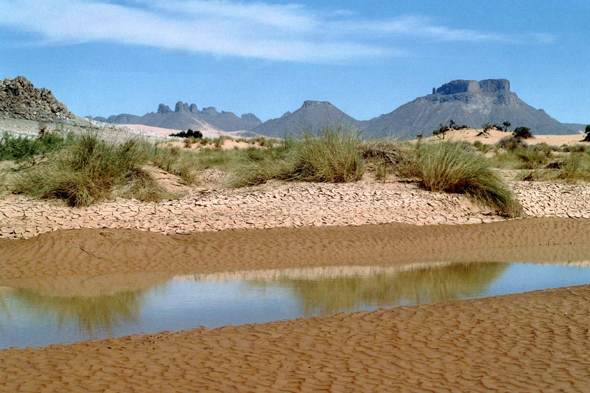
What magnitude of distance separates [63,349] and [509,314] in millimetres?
4616

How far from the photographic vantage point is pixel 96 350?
5328 mm

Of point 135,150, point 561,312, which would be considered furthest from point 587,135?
point 561,312

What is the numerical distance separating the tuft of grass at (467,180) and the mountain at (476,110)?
7604 centimetres

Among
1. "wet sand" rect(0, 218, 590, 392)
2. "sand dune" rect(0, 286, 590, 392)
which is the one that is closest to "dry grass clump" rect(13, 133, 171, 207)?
"wet sand" rect(0, 218, 590, 392)

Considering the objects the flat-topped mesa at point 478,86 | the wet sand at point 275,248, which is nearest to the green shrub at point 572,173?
the wet sand at point 275,248

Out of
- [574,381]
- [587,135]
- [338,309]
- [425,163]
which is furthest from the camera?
[587,135]

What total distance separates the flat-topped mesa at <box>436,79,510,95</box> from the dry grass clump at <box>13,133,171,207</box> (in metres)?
151

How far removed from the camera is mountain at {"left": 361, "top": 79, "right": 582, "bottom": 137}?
336ft

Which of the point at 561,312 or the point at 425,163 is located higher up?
the point at 425,163

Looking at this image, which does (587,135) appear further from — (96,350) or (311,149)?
(96,350)

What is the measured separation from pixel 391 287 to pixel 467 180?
22.2 feet

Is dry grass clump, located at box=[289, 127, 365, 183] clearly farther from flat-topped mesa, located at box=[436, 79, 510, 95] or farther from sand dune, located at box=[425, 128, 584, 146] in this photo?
flat-topped mesa, located at box=[436, 79, 510, 95]

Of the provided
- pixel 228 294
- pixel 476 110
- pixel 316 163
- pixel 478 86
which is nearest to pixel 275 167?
pixel 316 163

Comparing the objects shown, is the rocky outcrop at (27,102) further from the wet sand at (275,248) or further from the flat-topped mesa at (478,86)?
the flat-topped mesa at (478,86)
